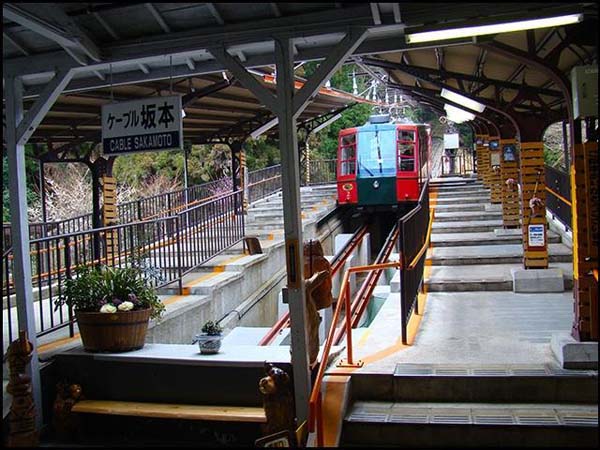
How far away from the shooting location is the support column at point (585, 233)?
4.94m

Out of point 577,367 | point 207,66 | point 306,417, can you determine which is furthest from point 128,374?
point 577,367

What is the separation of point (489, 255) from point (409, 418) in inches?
235

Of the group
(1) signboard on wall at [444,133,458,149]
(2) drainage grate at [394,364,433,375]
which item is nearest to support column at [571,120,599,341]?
(2) drainage grate at [394,364,433,375]

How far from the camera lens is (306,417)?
4797 millimetres

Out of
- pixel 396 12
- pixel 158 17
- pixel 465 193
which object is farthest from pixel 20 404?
pixel 465 193

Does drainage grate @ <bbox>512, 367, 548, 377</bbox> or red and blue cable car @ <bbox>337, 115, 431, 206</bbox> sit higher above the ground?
red and blue cable car @ <bbox>337, 115, 431, 206</bbox>

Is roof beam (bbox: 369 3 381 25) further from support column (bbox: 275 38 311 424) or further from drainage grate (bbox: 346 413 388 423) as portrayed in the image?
drainage grate (bbox: 346 413 388 423)

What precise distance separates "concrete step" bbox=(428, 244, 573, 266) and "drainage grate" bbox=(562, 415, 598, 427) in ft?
18.4

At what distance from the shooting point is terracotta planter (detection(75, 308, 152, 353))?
18.6 feet

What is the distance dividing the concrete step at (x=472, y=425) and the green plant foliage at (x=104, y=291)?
8.31 ft

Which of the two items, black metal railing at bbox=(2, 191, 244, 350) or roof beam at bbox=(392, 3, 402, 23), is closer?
roof beam at bbox=(392, 3, 402, 23)

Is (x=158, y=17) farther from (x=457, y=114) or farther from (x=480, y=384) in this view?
(x=457, y=114)

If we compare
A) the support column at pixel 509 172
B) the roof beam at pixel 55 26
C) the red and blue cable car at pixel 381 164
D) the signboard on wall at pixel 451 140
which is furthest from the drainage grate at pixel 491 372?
the signboard on wall at pixel 451 140

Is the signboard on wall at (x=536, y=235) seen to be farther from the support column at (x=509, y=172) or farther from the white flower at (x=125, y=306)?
the white flower at (x=125, y=306)
